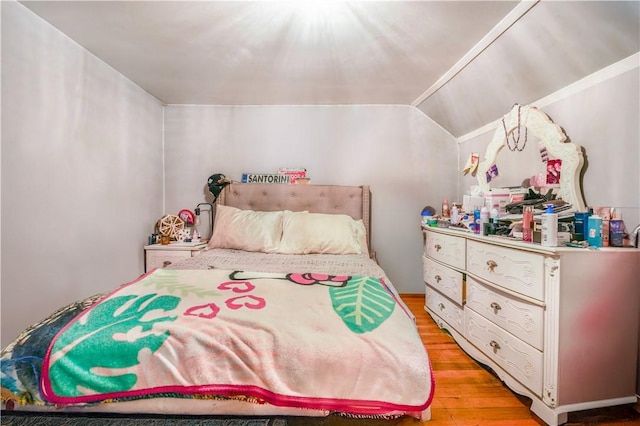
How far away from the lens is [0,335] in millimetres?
1562

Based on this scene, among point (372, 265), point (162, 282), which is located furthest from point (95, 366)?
point (372, 265)

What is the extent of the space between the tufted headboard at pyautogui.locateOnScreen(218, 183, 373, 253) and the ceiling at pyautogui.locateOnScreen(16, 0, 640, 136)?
3.17 ft

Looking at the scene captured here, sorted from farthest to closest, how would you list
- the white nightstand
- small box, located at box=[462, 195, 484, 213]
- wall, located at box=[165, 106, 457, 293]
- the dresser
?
wall, located at box=[165, 106, 457, 293]
the white nightstand
small box, located at box=[462, 195, 484, 213]
the dresser

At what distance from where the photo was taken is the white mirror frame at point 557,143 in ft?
5.26

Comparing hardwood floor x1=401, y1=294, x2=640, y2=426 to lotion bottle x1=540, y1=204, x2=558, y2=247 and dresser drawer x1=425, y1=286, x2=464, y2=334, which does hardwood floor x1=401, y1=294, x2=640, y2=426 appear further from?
lotion bottle x1=540, y1=204, x2=558, y2=247

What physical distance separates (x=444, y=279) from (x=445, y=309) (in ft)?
0.79

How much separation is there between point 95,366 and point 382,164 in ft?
9.11

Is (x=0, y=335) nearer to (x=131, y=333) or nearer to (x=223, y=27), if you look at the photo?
(x=131, y=333)

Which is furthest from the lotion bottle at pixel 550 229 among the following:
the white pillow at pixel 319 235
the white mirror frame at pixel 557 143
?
the white pillow at pixel 319 235

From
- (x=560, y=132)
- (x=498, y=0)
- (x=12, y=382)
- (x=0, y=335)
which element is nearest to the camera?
(x=12, y=382)

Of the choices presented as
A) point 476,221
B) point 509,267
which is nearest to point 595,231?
point 509,267

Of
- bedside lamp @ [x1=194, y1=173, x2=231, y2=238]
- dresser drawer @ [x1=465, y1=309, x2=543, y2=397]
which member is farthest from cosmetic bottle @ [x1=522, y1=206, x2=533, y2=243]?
bedside lamp @ [x1=194, y1=173, x2=231, y2=238]

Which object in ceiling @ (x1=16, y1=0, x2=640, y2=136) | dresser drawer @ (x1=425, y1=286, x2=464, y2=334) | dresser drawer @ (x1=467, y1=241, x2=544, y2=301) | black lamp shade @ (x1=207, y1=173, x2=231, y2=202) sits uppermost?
ceiling @ (x1=16, y1=0, x2=640, y2=136)

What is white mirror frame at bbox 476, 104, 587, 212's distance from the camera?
5.26ft
